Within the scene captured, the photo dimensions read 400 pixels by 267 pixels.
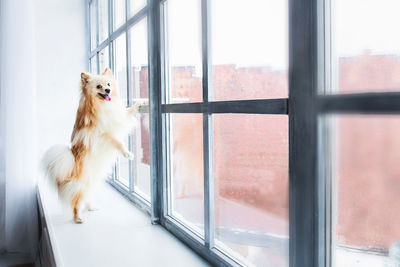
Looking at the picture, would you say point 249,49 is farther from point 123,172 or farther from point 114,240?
point 123,172

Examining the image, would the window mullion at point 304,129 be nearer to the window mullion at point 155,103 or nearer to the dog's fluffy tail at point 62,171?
the window mullion at point 155,103

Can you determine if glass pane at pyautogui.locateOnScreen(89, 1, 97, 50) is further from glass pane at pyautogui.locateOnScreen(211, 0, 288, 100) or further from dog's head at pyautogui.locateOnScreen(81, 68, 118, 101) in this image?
glass pane at pyautogui.locateOnScreen(211, 0, 288, 100)

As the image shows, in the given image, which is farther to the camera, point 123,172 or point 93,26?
point 93,26

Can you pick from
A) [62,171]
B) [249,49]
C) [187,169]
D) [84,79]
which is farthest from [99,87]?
[249,49]

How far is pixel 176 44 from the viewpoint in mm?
1490

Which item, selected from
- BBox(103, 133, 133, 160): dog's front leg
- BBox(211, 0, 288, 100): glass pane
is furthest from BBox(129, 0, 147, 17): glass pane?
BBox(211, 0, 288, 100): glass pane

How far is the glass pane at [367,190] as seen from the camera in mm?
589

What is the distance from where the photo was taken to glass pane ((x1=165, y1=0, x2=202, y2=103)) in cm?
133

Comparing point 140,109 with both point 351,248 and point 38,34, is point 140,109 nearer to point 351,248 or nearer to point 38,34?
point 351,248

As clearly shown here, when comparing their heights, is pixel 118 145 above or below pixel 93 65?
below

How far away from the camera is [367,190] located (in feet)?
2.10

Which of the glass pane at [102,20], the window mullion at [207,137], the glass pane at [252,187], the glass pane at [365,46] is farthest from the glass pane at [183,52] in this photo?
the glass pane at [102,20]

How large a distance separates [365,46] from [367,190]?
243 millimetres

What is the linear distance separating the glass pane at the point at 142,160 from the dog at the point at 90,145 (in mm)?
335
